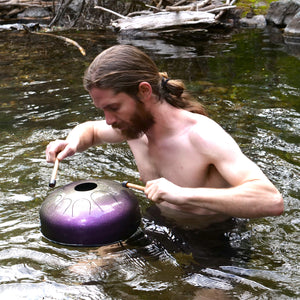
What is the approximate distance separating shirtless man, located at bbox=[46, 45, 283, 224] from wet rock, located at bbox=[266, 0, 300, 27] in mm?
12337

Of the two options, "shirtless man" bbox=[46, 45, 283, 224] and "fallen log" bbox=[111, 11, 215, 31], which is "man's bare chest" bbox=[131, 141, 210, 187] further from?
"fallen log" bbox=[111, 11, 215, 31]

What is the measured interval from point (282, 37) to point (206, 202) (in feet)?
38.2

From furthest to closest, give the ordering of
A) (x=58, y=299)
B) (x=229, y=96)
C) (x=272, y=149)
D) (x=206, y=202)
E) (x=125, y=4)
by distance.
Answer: (x=125, y=4), (x=229, y=96), (x=272, y=149), (x=58, y=299), (x=206, y=202)

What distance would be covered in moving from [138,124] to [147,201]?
1.55 m

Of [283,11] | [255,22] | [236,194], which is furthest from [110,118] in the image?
[255,22]

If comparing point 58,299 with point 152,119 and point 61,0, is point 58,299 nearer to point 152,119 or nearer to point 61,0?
point 152,119

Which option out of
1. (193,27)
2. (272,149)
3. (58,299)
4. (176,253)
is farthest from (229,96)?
(193,27)

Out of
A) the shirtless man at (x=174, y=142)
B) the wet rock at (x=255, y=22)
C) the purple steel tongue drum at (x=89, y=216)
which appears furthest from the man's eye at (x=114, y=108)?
the wet rock at (x=255, y=22)

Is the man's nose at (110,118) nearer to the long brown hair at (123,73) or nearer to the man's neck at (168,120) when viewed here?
the long brown hair at (123,73)

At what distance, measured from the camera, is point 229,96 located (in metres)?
7.70

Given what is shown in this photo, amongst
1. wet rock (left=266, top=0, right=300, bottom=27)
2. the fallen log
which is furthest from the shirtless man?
wet rock (left=266, top=0, right=300, bottom=27)

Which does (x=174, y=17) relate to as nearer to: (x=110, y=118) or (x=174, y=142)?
(x=174, y=142)

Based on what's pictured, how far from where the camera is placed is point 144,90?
117 inches

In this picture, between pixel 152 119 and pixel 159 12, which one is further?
pixel 159 12
